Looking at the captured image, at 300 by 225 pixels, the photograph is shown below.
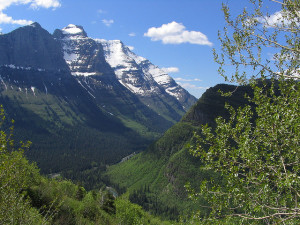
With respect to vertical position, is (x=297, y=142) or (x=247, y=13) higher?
(x=247, y=13)

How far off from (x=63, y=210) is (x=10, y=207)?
29575 millimetres

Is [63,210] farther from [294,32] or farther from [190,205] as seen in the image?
[190,205]

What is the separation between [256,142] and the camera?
1180cm

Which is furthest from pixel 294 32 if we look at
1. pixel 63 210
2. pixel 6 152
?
pixel 63 210

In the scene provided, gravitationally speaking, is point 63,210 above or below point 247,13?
below

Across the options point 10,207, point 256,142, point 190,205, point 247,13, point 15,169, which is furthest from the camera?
point 190,205

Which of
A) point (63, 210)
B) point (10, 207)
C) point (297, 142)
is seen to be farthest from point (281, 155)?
point (63, 210)

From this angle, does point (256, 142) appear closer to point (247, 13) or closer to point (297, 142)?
point (297, 142)

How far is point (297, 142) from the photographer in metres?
11.0

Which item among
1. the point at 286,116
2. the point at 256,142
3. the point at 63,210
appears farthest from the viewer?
the point at 63,210

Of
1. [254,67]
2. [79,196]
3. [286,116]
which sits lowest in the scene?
[79,196]

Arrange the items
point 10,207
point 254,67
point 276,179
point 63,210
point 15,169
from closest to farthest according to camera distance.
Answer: point 276,179 < point 10,207 < point 15,169 < point 254,67 < point 63,210

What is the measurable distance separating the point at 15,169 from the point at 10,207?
2.25 metres

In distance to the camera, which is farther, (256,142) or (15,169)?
(15,169)
